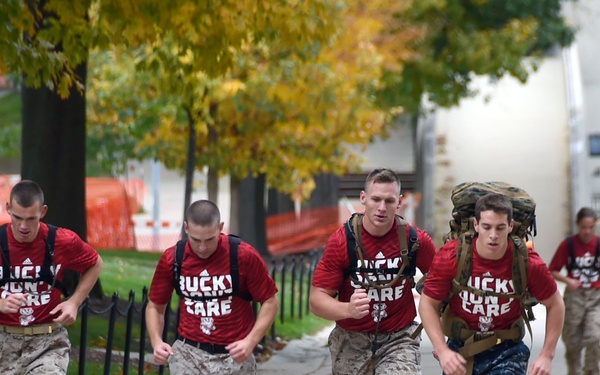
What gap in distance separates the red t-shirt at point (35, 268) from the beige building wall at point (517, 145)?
83.0 feet

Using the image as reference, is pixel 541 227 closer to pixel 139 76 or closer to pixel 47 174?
pixel 139 76

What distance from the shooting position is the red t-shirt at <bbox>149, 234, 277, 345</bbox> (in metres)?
8.00

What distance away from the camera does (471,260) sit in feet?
24.9

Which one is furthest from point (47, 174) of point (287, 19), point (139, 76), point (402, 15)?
point (402, 15)

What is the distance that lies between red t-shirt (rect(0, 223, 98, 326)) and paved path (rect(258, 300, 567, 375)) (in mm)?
5387

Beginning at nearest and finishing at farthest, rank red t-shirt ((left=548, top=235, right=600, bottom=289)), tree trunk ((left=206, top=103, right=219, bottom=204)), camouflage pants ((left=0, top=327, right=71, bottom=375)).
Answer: camouflage pants ((left=0, top=327, right=71, bottom=375))
red t-shirt ((left=548, top=235, right=600, bottom=289))
tree trunk ((left=206, top=103, right=219, bottom=204))

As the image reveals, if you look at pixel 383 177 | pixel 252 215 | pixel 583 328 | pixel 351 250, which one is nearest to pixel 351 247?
pixel 351 250

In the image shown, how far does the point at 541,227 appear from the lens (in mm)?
34312

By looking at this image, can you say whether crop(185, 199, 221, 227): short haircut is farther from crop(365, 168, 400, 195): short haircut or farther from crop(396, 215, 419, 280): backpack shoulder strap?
crop(396, 215, 419, 280): backpack shoulder strap

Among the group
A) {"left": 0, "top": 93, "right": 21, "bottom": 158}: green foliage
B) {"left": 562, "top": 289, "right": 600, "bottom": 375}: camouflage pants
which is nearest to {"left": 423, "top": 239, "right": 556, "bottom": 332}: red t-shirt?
{"left": 562, "top": 289, "right": 600, "bottom": 375}: camouflage pants

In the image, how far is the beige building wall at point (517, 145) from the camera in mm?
34938

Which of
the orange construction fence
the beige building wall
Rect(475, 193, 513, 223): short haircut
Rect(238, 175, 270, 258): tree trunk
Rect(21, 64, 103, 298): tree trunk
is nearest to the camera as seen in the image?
Rect(475, 193, 513, 223): short haircut

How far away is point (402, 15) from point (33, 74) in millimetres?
21222

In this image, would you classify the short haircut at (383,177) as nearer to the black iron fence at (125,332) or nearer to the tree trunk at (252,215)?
the black iron fence at (125,332)
